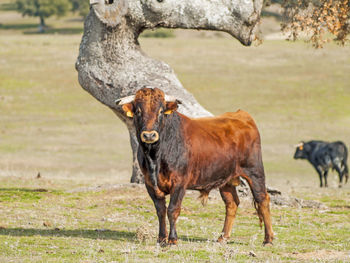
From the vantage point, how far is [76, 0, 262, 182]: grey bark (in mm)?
15797

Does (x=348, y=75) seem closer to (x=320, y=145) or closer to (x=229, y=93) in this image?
(x=229, y=93)

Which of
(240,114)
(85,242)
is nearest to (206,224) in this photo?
(240,114)

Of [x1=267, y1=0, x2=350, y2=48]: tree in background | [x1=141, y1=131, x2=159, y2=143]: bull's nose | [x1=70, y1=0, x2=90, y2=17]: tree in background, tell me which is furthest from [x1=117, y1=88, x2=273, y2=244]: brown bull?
[x1=70, y1=0, x2=90, y2=17]: tree in background

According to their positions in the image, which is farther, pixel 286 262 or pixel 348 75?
pixel 348 75

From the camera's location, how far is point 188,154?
32.7 feet

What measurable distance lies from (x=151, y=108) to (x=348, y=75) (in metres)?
46.3

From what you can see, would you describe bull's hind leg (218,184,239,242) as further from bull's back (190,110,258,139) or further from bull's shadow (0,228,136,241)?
bull's shadow (0,228,136,241)

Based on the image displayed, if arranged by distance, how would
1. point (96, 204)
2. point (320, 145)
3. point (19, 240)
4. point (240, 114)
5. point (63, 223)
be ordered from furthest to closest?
point (320, 145) < point (96, 204) < point (63, 223) < point (240, 114) < point (19, 240)

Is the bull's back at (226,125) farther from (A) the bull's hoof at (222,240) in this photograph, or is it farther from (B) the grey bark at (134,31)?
(B) the grey bark at (134,31)

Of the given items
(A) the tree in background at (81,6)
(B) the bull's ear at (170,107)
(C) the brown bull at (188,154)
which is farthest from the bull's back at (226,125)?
(A) the tree in background at (81,6)

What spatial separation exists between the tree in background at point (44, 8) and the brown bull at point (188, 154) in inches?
3851

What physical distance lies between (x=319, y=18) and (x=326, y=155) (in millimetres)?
11877

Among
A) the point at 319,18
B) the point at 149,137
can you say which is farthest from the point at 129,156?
the point at 149,137

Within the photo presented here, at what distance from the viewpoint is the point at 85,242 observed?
33.4 feet
